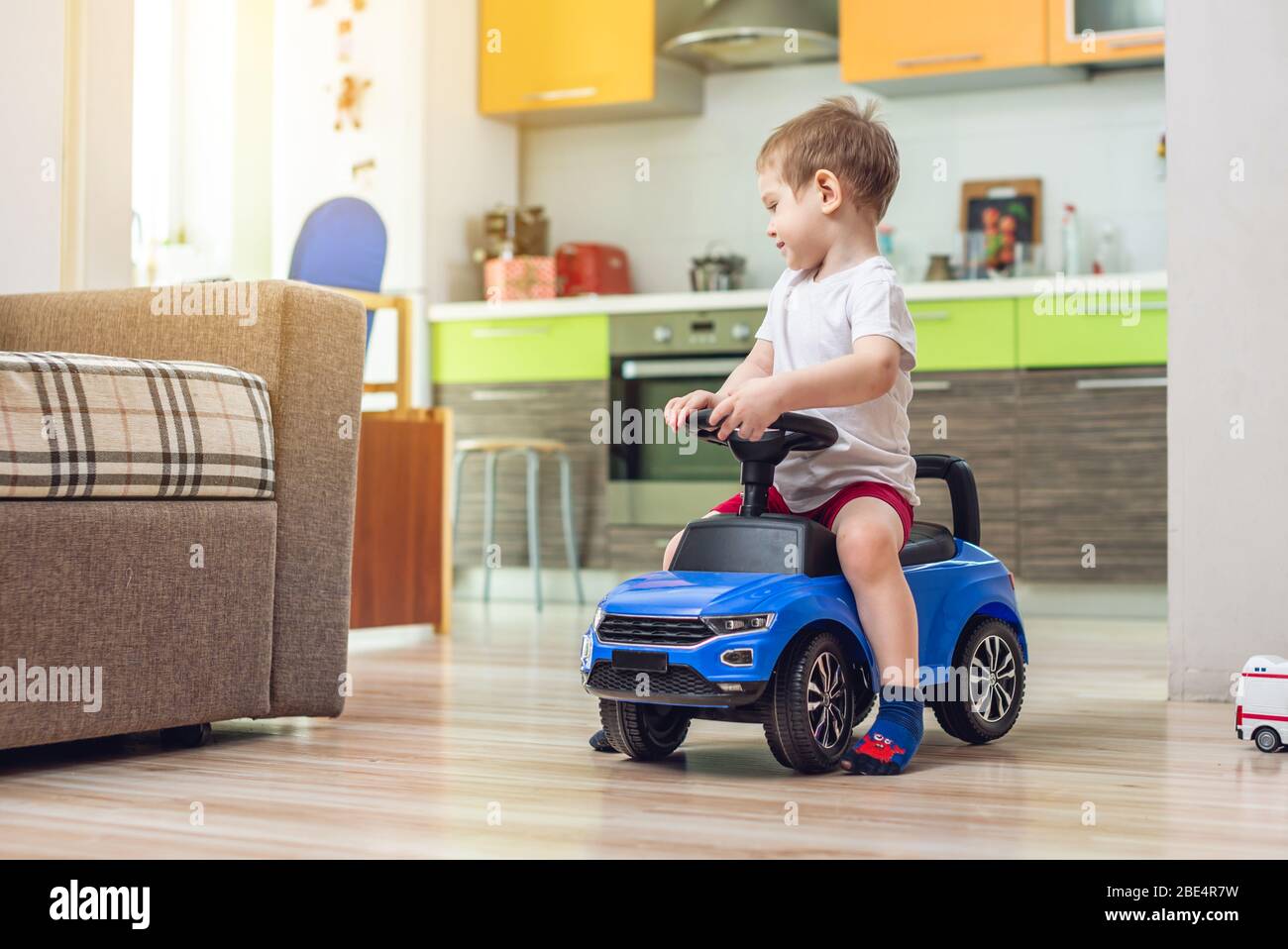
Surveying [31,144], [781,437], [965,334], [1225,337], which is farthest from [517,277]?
[781,437]

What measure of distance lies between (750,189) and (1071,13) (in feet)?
3.98

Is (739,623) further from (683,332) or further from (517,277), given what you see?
(517,277)

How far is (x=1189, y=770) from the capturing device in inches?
71.0

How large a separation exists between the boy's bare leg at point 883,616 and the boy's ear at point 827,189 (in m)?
0.37

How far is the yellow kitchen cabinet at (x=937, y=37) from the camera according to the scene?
4.39 metres

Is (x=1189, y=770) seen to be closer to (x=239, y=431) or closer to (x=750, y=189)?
(x=239, y=431)

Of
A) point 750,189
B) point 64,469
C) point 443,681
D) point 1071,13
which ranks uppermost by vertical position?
point 1071,13

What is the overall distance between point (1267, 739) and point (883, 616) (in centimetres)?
58

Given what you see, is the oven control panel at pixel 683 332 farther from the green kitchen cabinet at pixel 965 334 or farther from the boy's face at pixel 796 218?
the boy's face at pixel 796 218

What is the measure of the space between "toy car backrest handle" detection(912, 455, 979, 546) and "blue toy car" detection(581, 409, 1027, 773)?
0.36ft

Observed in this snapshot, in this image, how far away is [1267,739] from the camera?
194 centimetres

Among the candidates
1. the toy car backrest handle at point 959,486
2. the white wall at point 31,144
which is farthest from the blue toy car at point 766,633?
the white wall at point 31,144

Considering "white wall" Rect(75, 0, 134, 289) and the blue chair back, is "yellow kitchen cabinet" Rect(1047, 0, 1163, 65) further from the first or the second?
"white wall" Rect(75, 0, 134, 289)
